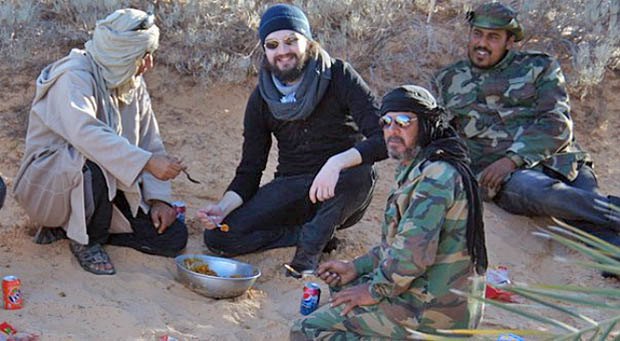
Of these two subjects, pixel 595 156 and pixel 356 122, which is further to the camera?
pixel 595 156

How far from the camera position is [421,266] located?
11.7ft

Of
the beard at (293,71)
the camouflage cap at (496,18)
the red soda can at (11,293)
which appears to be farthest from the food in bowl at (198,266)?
the camouflage cap at (496,18)

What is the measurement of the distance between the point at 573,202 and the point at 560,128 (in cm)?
57

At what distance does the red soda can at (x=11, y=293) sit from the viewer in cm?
443

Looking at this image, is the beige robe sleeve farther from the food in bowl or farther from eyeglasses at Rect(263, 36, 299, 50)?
eyeglasses at Rect(263, 36, 299, 50)

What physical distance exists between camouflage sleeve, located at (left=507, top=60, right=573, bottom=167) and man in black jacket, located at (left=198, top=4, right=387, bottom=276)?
1.33 m

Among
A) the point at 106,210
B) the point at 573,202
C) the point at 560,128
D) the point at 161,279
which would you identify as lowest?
the point at 161,279

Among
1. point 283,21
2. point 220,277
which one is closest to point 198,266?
point 220,277

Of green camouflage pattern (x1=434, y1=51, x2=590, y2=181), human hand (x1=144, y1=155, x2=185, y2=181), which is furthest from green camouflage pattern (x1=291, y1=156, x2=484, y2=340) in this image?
green camouflage pattern (x1=434, y1=51, x2=590, y2=181)

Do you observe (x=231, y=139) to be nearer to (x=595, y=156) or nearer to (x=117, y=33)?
(x=117, y=33)

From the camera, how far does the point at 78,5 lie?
301 inches

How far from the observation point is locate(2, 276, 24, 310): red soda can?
14.5 ft

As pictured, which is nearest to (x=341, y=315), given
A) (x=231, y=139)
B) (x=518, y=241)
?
(x=518, y=241)

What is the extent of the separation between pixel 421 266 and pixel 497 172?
270cm
